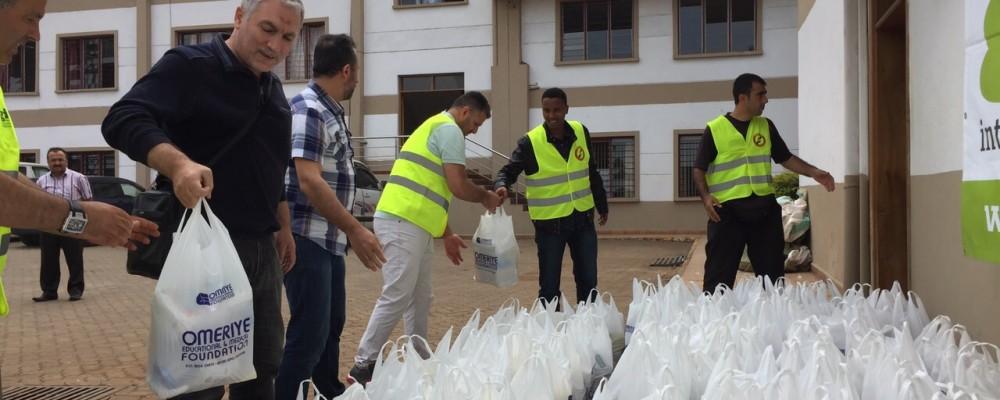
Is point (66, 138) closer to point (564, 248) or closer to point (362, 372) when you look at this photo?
point (564, 248)

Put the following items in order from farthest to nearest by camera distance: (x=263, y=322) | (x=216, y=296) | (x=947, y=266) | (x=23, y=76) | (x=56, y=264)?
(x=23, y=76)
(x=56, y=264)
(x=947, y=266)
(x=263, y=322)
(x=216, y=296)

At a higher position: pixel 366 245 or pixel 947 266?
pixel 366 245

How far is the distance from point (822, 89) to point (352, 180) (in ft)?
18.1

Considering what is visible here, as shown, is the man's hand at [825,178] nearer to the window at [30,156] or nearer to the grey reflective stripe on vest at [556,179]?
the grey reflective stripe on vest at [556,179]

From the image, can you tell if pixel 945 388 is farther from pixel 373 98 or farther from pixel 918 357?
pixel 373 98

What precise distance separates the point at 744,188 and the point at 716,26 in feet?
47.6

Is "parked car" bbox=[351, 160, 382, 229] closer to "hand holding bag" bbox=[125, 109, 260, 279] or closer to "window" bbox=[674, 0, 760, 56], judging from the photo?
"window" bbox=[674, 0, 760, 56]

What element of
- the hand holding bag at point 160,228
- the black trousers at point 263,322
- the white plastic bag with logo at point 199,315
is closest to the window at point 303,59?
the black trousers at point 263,322

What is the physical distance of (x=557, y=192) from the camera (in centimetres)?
519

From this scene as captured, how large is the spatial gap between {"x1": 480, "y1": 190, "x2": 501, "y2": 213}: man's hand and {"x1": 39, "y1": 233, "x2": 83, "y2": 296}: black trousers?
18.9 ft

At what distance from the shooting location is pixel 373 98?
20297 millimetres

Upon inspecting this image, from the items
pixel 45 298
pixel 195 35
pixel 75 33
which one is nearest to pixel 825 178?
pixel 45 298

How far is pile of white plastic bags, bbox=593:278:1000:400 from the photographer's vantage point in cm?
209

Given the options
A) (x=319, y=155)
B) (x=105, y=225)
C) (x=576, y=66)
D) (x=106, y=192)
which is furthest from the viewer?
(x=576, y=66)
